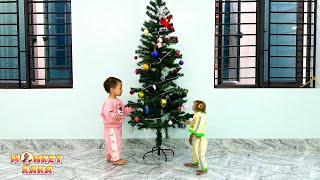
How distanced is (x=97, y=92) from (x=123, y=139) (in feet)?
2.16

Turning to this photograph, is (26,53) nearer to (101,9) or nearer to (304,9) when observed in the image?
(101,9)

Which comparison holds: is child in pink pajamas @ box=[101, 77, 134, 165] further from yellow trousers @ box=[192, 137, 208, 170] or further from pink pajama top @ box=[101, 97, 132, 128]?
yellow trousers @ box=[192, 137, 208, 170]

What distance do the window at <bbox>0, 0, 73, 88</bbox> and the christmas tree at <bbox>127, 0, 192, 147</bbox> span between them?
3.87 ft

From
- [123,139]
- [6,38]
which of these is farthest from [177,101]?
[6,38]

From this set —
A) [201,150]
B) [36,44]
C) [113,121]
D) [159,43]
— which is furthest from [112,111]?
[36,44]

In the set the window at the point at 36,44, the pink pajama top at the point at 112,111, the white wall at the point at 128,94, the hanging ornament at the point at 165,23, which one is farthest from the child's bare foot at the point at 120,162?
the hanging ornament at the point at 165,23

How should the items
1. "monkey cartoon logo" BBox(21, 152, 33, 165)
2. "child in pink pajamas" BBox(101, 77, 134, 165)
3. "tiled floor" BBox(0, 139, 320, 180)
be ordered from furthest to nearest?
1. "child in pink pajamas" BBox(101, 77, 134, 165)
2. "monkey cartoon logo" BBox(21, 152, 33, 165)
3. "tiled floor" BBox(0, 139, 320, 180)

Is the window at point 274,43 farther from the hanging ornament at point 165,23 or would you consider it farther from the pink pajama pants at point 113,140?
the pink pajama pants at point 113,140

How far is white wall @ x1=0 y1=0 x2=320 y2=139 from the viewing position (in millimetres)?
4094

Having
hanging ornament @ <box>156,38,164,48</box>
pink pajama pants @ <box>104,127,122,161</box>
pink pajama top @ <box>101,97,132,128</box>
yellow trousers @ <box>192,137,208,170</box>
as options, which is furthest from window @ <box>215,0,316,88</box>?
pink pajama pants @ <box>104,127,122,161</box>

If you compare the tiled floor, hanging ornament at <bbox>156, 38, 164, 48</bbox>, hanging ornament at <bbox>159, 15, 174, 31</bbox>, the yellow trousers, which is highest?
hanging ornament at <bbox>159, 15, 174, 31</bbox>

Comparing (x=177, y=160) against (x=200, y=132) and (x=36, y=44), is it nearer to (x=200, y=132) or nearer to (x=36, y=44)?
(x=200, y=132)

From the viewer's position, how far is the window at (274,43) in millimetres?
4254

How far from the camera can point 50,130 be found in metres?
4.20
